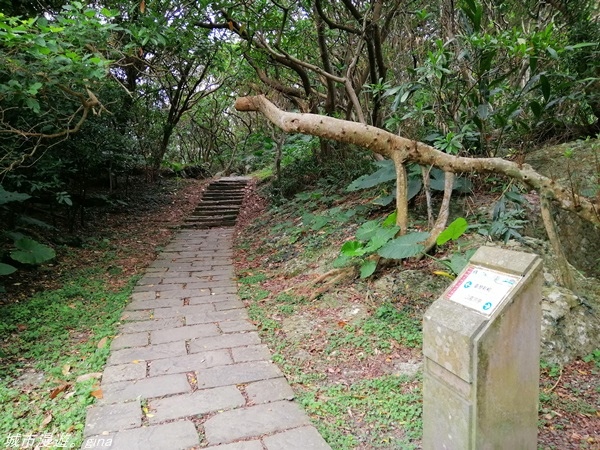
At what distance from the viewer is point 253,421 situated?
220cm

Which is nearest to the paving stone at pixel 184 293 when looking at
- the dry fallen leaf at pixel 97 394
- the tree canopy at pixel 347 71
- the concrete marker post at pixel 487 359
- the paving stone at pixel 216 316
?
the paving stone at pixel 216 316

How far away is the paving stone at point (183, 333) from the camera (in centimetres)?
326

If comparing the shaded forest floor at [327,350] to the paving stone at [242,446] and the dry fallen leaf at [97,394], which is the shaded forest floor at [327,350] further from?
the paving stone at [242,446]

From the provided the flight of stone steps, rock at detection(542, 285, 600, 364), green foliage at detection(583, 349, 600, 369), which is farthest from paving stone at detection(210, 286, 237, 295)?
the flight of stone steps

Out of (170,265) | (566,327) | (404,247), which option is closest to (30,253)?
(170,265)

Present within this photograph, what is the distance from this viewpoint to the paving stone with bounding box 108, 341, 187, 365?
2914mm

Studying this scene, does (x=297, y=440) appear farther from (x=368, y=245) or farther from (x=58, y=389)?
(x=368, y=245)

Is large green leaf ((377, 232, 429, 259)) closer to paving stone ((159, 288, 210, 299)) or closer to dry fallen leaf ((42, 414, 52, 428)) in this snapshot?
paving stone ((159, 288, 210, 299))

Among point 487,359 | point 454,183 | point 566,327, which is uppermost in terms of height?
point 454,183

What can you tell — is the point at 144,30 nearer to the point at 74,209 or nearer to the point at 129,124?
the point at 74,209

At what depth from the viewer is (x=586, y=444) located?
2016 mm

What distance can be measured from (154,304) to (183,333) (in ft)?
2.82

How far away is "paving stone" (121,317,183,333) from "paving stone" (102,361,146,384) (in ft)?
2.10

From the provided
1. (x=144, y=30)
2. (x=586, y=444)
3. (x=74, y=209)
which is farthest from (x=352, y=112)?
(x=586, y=444)
